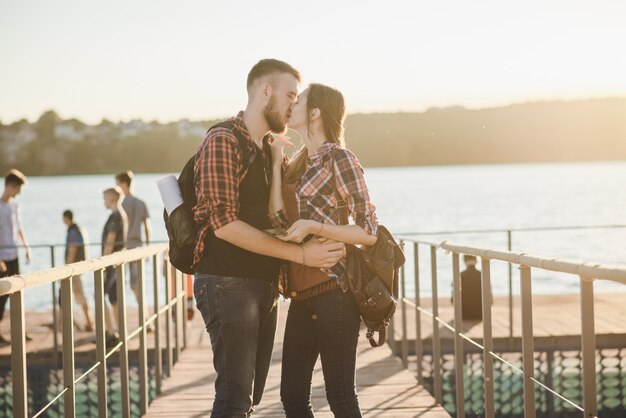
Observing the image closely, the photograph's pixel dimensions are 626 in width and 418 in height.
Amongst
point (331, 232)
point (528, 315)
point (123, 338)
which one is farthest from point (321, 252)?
point (123, 338)

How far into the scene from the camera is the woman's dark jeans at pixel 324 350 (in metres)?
3.03

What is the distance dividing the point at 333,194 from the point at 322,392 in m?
2.90

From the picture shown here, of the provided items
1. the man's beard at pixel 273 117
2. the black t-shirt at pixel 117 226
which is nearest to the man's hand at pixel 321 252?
the man's beard at pixel 273 117

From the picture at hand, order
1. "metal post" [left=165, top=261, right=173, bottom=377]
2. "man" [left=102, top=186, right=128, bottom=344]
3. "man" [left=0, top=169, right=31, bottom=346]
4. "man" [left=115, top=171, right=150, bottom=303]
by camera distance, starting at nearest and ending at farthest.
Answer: "metal post" [left=165, top=261, right=173, bottom=377], "man" [left=102, top=186, right=128, bottom=344], "man" [left=0, top=169, right=31, bottom=346], "man" [left=115, top=171, right=150, bottom=303]

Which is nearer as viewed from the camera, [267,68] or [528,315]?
[267,68]

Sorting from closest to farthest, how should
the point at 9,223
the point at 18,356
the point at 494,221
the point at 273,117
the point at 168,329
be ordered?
the point at 18,356 < the point at 273,117 < the point at 168,329 < the point at 9,223 < the point at 494,221

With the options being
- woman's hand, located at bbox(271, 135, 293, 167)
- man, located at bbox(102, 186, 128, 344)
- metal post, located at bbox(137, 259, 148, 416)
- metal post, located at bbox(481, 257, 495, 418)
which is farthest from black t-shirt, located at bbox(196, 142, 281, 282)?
man, located at bbox(102, 186, 128, 344)

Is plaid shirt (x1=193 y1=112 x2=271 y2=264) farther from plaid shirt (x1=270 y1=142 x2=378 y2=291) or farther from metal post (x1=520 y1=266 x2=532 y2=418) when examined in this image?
metal post (x1=520 y1=266 x2=532 y2=418)

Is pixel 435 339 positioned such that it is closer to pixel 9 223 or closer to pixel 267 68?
pixel 267 68

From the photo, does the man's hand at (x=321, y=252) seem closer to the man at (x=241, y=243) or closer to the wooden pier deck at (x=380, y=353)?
the man at (x=241, y=243)

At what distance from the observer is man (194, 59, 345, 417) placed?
9.16ft

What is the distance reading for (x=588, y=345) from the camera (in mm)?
2795

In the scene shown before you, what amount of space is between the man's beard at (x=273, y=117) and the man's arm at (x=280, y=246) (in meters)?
0.39

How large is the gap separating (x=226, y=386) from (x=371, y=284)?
57 cm
